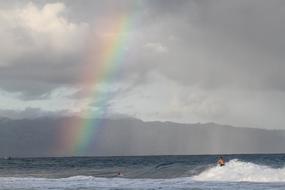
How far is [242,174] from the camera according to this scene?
2552 inches

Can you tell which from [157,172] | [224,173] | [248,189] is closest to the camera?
[248,189]

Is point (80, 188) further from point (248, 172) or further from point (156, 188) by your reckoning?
point (248, 172)

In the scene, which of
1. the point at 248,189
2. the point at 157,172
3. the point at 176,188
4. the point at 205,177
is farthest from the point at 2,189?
the point at 157,172

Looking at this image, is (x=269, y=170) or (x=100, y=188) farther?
(x=269, y=170)

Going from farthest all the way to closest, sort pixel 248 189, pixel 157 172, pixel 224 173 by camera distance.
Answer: pixel 157 172, pixel 224 173, pixel 248 189

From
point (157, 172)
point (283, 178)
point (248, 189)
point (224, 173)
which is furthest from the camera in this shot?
point (157, 172)

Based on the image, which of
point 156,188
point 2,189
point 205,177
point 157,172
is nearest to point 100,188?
point 156,188

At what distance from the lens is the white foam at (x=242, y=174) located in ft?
205

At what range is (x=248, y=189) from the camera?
47.4 m

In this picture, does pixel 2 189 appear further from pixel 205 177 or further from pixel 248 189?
pixel 205 177

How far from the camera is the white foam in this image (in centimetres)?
6241

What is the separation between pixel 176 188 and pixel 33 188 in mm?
13264

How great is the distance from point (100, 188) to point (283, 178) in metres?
24.3

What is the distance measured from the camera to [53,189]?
48.8 meters
